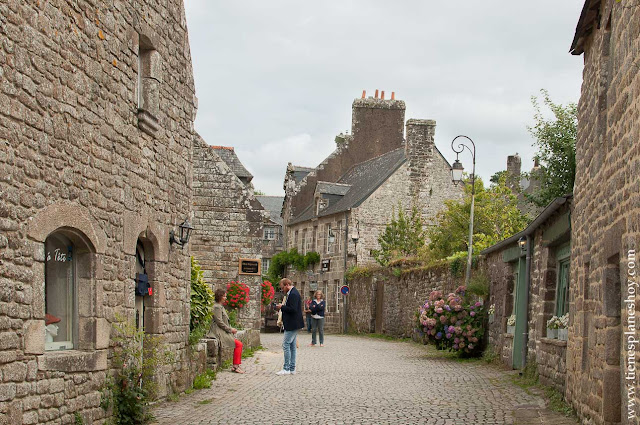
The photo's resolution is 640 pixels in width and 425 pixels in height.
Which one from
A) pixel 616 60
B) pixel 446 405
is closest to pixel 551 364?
pixel 446 405

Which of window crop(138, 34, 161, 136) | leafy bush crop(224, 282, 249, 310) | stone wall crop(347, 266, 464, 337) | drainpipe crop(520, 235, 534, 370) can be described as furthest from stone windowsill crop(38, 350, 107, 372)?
stone wall crop(347, 266, 464, 337)

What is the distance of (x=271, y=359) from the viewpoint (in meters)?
17.4

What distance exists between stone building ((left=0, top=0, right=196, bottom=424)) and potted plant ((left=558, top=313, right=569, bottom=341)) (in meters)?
4.83

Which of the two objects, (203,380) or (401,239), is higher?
(401,239)

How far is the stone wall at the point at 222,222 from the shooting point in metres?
19.3

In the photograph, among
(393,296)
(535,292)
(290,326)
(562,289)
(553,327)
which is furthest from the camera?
(393,296)

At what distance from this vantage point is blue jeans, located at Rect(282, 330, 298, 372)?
13961mm

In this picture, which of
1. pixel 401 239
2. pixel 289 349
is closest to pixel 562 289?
pixel 289 349

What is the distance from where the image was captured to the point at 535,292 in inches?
530

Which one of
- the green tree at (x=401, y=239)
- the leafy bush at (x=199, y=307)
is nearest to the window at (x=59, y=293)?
the leafy bush at (x=199, y=307)

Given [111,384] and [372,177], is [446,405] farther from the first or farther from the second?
[372,177]

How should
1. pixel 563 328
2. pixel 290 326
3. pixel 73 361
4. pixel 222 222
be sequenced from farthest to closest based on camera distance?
pixel 222 222
pixel 290 326
pixel 563 328
pixel 73 361

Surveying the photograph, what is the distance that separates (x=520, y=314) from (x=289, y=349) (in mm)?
3876

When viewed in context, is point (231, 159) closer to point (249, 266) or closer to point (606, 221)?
Answer: point (249, 266)
